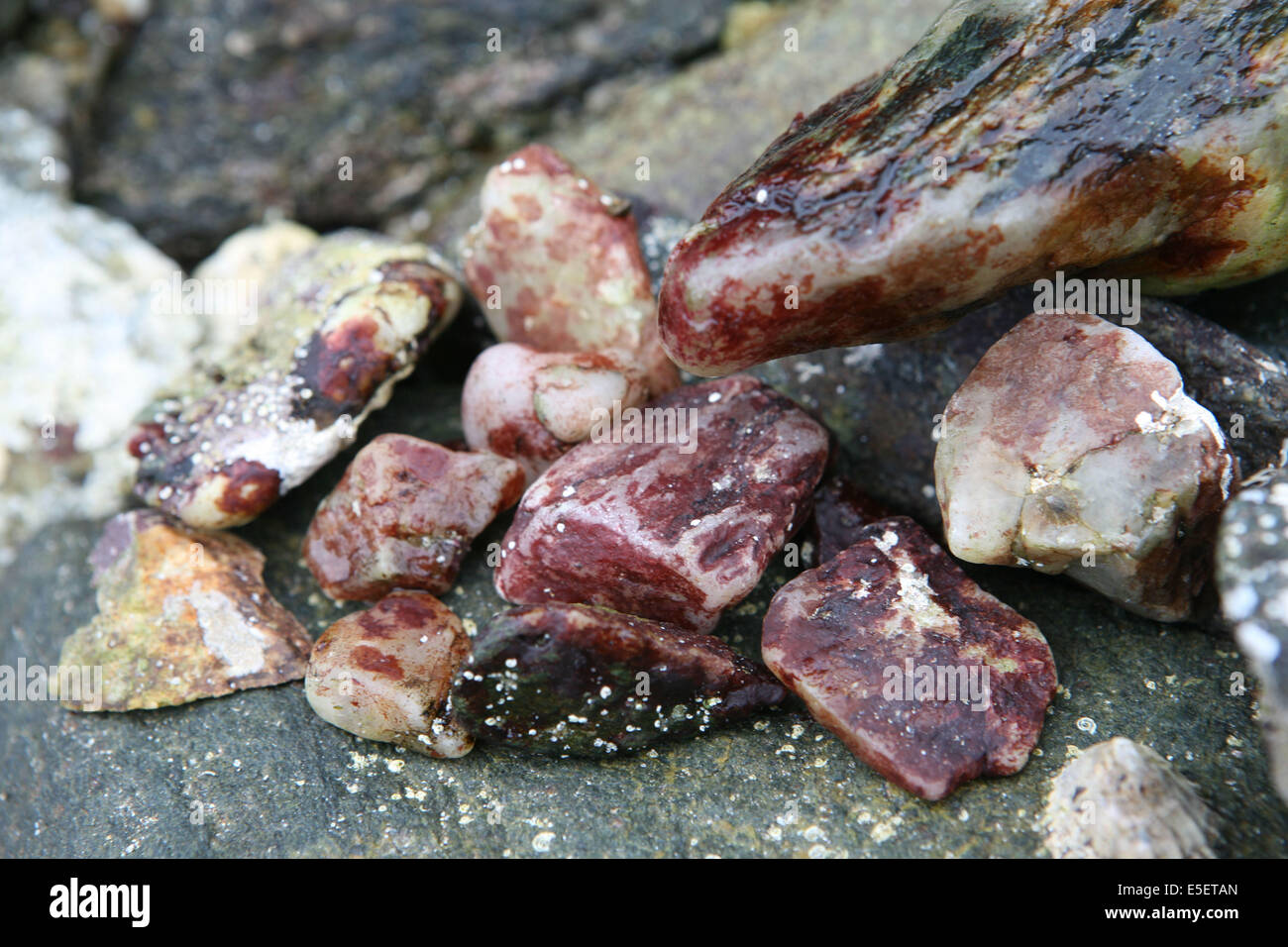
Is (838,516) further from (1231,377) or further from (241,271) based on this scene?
(241,271)

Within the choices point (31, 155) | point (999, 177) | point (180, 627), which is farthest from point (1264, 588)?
point (31, 155)

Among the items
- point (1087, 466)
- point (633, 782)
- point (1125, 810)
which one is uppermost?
point (1087, 466)

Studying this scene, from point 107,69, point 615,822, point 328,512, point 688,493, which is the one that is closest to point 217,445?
point 328,512

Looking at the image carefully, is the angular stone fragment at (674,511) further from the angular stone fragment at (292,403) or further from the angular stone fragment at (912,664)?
the angular stone fragment at (292,403)

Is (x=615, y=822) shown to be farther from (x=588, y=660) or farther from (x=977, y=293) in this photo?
(x=977, y=293)

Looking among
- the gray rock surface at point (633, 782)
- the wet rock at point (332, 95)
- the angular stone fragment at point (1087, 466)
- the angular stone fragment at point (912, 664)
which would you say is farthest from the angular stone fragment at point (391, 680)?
the wet rock at point (332, 95)

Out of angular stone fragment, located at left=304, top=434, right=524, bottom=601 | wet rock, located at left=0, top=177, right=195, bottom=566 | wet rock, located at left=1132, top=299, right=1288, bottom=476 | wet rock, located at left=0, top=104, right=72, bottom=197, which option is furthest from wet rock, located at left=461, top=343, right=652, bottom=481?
wet rock, located at left=0, top=104, right=72, bottom=197
